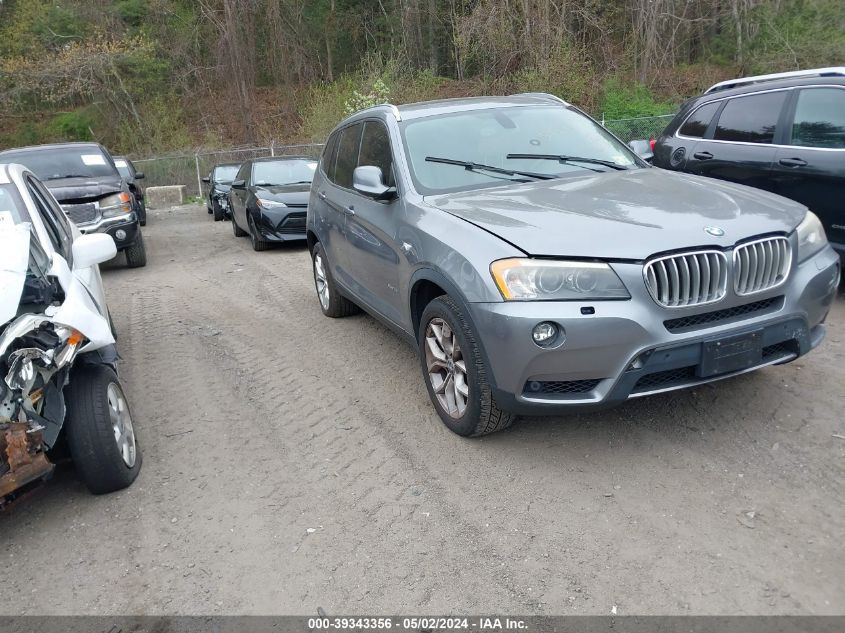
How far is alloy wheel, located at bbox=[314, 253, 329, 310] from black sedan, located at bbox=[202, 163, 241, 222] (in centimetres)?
1047

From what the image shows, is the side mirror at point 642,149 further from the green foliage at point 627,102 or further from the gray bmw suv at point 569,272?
the green foliage at point 627,102

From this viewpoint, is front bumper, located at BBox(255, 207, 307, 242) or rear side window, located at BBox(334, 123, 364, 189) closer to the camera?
rear side window, located at BBox(334, 123, 364, 189)

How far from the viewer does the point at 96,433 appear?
3523 millimetres

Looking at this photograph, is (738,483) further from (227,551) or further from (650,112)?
(650,112)

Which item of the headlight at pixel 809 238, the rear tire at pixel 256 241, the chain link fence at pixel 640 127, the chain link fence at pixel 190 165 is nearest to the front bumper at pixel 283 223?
the rear tire at pixel 256 241

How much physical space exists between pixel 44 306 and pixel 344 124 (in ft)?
10.7

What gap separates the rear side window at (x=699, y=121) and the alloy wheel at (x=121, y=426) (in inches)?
232

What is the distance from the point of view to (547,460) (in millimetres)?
3779

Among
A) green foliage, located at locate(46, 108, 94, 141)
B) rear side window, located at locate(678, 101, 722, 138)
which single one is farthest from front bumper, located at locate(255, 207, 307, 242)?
green foliage, located at locate(46, 108, 94, 141)

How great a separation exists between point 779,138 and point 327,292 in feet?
14.0

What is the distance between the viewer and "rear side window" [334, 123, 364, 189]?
5.65 meters

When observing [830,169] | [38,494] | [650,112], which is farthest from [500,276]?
[650,112]

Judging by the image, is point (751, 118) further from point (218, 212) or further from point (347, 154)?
point (218, 212)

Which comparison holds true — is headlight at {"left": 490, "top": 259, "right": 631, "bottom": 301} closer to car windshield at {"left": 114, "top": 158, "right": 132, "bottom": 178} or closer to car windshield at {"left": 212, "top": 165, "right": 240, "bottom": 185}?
car windshield at {"left": 114, "top": 158, "right": 132, "bottom": 178}
